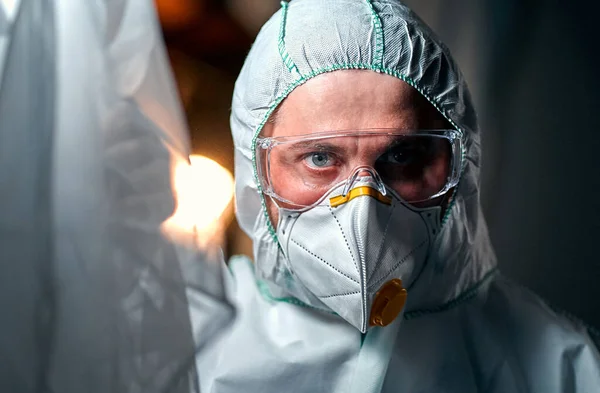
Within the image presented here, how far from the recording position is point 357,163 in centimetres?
105

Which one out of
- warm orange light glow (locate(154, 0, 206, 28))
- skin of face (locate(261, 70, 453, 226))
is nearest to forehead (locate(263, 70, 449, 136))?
skin of face (locate(261, 70, 453, 226))

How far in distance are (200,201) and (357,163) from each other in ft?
0.96

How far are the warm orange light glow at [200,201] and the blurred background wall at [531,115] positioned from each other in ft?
1.30

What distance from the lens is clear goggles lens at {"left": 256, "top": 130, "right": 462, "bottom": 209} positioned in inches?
41.3

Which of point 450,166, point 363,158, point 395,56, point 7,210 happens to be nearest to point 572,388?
point 450,166

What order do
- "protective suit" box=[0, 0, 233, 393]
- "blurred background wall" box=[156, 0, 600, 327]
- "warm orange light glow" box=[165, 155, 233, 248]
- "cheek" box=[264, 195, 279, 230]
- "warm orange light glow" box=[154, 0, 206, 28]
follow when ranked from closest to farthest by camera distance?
"protective suit" box=[0, 0, 233, 393] < "warm orange light glow" box=[165, 155, 233, 248] < "cheek" box=[264, 195, 279, 230] < "warm orange light glow" box=[154, 0, 206, 28] < "blurred background wall" box=[156, 0, 600, 327]

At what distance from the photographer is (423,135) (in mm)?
1096

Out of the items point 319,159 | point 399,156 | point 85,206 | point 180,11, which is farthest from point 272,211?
point 180,11

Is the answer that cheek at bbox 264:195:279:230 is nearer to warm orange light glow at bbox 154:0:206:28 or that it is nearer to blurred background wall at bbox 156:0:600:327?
blurred background wall at bbox 156:0:600:327

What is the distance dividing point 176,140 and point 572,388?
928 mm

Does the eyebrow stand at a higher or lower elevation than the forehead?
lower

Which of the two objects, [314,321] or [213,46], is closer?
[314,321]

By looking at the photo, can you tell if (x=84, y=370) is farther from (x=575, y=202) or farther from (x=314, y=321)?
(x=575, y=202)

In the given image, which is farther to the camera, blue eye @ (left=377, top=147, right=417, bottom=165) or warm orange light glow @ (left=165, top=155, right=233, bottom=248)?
blue eye @ (left=377, top=147, right=417, bottom=165)
